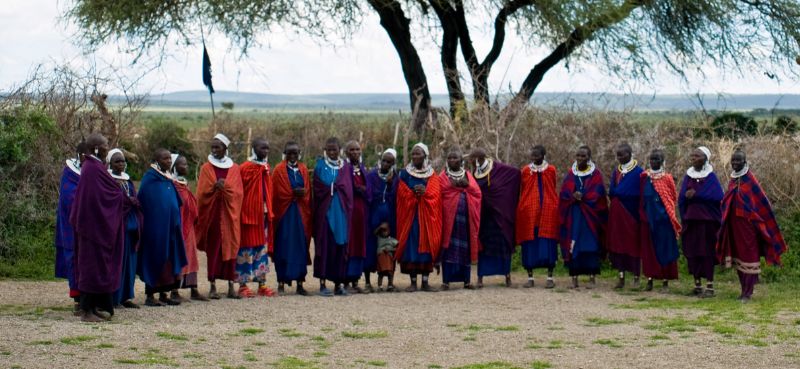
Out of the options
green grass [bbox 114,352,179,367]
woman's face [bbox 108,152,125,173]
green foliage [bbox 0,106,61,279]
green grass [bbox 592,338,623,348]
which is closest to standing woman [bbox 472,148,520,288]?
green grass [bbox 592,338,623,348]

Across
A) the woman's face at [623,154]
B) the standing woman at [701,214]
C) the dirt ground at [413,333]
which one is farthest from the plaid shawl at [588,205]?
the standing woman at [701,214]

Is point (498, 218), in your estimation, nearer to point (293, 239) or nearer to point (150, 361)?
point (293, 239)

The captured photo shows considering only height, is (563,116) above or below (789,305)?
above

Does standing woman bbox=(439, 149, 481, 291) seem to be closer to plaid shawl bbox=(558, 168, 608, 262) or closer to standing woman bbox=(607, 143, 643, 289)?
plaid shawl bbox=(558, 168, 608, 262)

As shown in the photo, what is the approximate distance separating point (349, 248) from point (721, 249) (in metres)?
3.90

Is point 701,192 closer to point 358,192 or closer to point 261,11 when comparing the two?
point 358,192

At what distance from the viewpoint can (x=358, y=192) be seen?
528 inches

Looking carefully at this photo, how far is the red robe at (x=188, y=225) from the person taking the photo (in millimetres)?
12328

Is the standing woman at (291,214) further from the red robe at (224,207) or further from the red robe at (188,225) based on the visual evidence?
the red robe at (188,225)

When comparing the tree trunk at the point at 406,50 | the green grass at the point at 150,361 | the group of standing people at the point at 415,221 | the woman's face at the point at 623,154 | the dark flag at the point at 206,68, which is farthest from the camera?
the tree trunk at the point at 406,50

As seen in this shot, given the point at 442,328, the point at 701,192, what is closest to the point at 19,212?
the point at 442,328

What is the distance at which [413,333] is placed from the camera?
1069cm

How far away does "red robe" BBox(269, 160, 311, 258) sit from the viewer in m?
13.1

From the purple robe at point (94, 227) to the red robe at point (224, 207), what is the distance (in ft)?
6.44
